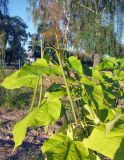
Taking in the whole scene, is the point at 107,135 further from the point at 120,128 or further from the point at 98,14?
the point at 98,14

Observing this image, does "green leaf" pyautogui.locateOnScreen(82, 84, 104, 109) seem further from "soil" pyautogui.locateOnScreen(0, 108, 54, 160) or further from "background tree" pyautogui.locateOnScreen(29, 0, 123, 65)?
"background tree" pyautogui.locateOnScreen(29, 0, 123, 65)

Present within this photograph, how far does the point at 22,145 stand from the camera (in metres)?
3.95

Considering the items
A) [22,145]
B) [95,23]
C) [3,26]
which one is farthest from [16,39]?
[22,145]

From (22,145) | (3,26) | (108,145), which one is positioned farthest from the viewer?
(3,26)

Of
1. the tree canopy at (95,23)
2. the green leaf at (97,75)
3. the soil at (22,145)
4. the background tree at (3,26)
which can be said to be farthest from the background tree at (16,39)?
the green leaf at (97,75)

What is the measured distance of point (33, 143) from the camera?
4.18m

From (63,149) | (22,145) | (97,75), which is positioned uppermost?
(97,75)

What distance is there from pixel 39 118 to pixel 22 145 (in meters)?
3.30

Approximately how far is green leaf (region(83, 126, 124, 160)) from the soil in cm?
283

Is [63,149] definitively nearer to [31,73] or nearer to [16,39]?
[31,73]

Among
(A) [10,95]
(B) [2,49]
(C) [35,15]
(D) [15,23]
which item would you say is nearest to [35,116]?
(A) [10,95]

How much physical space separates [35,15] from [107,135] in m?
20.6

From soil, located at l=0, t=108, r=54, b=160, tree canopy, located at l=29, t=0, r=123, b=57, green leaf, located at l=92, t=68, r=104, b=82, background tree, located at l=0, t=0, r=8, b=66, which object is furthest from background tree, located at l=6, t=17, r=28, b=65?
green leaf, located at l=92, t=68, r=104, b=82

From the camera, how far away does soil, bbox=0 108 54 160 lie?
11.6 ft
